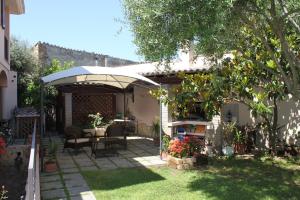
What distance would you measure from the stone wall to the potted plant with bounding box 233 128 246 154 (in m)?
16.4

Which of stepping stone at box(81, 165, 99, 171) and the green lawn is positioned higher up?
stepping stone at box(81, 165, 99, 171)

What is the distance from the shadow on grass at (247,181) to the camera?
8188 millimetres

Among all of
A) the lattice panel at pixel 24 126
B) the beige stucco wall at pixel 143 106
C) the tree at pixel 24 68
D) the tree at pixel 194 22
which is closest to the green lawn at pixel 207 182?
the tree at pixel 194 22

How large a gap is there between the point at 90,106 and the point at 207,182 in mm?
12383

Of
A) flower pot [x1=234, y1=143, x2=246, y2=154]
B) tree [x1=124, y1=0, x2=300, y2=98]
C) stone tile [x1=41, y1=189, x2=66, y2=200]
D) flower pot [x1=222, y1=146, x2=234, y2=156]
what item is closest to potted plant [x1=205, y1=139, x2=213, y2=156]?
flower pot [x1=222, y1=146, x2=234, y2=156]

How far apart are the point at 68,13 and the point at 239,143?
9482 millimetres

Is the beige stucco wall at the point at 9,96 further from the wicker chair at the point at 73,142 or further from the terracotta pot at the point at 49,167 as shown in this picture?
the terracotta pot at the point at 49,167

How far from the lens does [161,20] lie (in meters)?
6.60

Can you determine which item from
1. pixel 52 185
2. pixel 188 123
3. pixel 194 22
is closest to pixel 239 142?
pixel 188 123

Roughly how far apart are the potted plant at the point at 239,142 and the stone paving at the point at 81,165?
2972 mm

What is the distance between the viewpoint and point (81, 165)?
449 inches

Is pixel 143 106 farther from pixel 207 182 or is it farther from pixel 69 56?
pixel 69 56

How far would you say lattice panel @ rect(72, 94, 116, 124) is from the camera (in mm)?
19797

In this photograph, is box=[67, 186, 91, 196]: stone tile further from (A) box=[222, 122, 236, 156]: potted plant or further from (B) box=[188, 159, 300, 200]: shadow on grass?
(A) box=[222, 122, 236, 156]: potted plant
